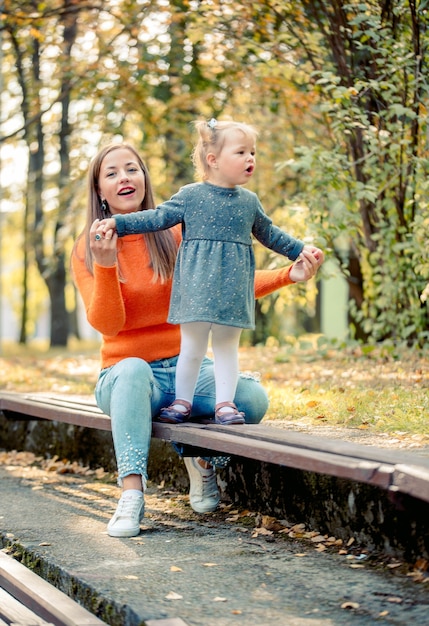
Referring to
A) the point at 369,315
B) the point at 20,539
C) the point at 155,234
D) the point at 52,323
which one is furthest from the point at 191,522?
the point at 52,323

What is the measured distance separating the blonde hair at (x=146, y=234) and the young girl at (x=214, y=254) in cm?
30

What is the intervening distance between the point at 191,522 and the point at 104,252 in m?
1.20

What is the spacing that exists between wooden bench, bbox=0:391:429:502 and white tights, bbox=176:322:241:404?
7.1 inches

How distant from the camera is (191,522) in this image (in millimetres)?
4148

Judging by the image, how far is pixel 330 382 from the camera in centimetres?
634

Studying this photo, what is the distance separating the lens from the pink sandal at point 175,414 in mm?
4062

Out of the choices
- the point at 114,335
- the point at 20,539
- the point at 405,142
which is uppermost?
the point at 405,142

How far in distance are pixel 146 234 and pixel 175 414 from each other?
86cm

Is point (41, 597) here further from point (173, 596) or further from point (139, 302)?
point (139, 302)

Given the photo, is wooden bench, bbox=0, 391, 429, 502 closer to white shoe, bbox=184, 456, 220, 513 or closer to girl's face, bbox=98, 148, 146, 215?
white shoe, bbox=184, 456, 220, 513

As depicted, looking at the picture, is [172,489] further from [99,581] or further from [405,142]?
[405,142]

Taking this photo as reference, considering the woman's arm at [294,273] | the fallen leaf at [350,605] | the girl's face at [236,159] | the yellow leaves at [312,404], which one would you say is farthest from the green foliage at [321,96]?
the fallen leaf at [350,605]

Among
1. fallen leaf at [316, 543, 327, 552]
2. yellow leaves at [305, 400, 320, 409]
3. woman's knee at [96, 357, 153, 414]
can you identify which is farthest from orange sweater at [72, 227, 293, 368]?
fallen leaf at [316, 543, 327, 552]

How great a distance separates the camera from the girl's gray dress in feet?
12.9
